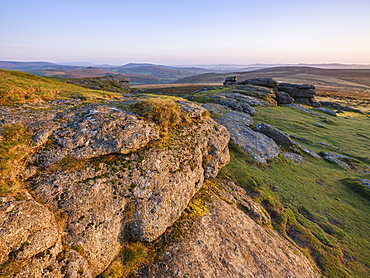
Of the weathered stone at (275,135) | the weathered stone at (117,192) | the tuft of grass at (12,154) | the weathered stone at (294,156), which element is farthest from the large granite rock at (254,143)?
the tuft of grass at (12,154)

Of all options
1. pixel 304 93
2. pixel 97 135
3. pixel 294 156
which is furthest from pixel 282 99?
pixel 97 135

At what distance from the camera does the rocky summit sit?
597 cm

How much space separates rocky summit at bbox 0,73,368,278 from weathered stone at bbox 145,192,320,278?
0.05 metres

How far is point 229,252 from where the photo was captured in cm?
812

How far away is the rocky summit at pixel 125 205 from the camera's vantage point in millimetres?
5969

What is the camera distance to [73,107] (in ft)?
38.4

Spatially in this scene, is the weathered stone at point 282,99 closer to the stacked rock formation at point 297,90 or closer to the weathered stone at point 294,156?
the stacked rock formation at point 297,90

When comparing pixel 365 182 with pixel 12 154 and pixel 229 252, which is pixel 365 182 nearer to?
pixel 229 252

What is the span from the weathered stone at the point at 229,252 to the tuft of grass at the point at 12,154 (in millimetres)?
6027

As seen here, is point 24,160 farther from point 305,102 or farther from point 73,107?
point 305,102

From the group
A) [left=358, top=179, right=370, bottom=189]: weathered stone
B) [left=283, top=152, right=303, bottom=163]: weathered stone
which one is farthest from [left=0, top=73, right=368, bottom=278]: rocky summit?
[left=358, top=179, right=370, bottom=189]: weathered stone

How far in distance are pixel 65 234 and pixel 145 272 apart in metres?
3.25

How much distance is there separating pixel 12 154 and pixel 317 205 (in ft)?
68.2

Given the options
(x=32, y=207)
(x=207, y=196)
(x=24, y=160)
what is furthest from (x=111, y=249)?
(x=207, y=196)
